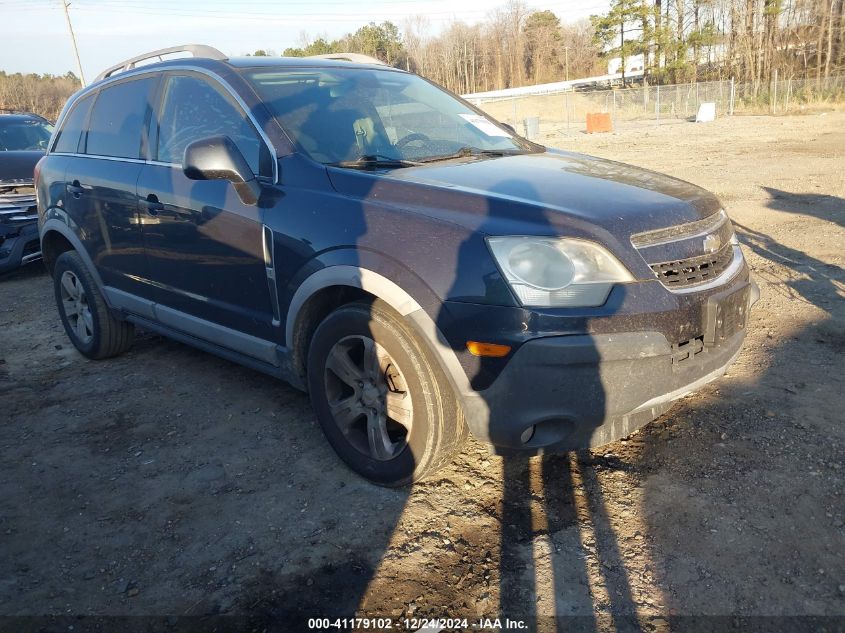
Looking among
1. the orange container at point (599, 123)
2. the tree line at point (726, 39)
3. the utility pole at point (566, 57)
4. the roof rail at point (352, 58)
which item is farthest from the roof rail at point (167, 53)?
the utility pole at point (566, 57)

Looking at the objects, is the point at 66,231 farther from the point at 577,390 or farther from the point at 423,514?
the point at 577,390

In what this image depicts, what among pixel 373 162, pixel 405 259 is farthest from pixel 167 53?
pixel 405 259

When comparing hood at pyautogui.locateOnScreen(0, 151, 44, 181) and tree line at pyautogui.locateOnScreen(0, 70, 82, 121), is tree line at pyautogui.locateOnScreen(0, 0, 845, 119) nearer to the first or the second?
tree line at pyautogui.locateOnScreen(0, 70, 82, 121)

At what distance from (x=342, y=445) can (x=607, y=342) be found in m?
1.37

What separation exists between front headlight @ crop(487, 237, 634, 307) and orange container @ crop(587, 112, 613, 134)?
28.2 meters

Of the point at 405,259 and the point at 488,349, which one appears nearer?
the point at 488,349

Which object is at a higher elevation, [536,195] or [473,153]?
[473,153]

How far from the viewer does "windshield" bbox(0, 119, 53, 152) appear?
9.27m

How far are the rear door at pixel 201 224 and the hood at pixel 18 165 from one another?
5204mm

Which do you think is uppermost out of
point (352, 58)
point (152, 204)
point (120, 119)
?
point (352, 58)

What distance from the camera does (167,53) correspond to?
→ 4.30m

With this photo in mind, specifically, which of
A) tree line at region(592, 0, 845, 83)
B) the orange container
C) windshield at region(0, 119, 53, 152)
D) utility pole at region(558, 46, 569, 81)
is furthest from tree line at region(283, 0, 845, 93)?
windshield at region(0, 119, 53, 152)

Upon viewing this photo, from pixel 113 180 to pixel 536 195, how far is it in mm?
2837

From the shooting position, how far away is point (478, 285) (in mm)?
2543
